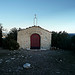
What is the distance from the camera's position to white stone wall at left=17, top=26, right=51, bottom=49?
431 inches

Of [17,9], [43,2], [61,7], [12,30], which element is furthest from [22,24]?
[61,7]

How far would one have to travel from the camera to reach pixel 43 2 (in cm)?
1034

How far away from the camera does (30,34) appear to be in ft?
36.4

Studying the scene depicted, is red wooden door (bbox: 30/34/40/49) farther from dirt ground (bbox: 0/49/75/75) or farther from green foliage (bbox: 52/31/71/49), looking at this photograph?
dirt ground (bbox: 0/49/75/75)

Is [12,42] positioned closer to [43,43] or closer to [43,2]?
[43,43]

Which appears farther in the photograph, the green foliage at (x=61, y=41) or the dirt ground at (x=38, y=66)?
the green foliage at (x=61, y=41)

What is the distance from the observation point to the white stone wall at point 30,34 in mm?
10945

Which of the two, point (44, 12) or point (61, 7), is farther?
point (44, 12)

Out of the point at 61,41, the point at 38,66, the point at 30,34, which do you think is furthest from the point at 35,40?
the point at 38,66

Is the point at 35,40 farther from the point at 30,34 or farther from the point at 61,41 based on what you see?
the point at 61,41

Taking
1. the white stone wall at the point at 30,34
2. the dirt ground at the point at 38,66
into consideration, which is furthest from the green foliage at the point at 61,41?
the dirt ground at the point at 38,66

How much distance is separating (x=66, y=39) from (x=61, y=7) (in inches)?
195

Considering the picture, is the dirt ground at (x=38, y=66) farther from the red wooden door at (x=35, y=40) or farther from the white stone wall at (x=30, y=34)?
the red wooden door at (x=35, y=40)

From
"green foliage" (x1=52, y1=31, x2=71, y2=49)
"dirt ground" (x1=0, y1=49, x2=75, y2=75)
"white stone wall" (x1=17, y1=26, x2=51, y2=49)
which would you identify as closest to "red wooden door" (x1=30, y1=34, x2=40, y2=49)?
"white stone wall" (x1=17, y1=26, x2=51, y2=49)
